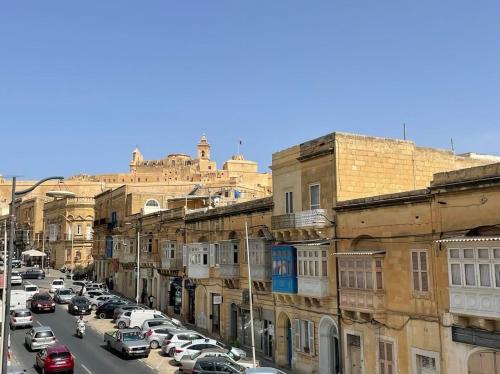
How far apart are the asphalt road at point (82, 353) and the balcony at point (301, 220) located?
10.3 meters

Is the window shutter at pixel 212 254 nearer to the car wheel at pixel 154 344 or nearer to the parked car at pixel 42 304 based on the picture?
the car wheel at pixel 154 344

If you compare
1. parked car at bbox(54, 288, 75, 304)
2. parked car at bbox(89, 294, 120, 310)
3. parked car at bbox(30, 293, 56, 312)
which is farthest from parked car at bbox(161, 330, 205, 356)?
parked car at bbox(54, 288, 75, 304)

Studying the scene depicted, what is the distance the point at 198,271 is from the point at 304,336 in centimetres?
1351

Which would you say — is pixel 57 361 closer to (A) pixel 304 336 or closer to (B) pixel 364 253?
(A) pixel 304 336

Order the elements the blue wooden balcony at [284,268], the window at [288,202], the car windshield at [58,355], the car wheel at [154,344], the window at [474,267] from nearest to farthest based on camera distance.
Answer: the window at [474,267]
the car windshield at [58,355]
the blue wooden balcony at [284,268]
the window at [288,202]
the car wheel at [154,344]

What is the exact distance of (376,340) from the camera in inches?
920

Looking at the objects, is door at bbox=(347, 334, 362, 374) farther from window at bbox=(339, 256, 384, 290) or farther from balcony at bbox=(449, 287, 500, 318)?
balcony at bbox=(449, 287, 500, 318)

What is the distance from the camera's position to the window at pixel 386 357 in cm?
2262

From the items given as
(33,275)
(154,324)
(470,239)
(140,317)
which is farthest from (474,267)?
(33,275)

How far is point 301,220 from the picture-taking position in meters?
27.5

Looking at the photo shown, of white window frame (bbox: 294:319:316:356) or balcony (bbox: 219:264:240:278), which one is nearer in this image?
white window frame (bbox: 294:319:316:356)

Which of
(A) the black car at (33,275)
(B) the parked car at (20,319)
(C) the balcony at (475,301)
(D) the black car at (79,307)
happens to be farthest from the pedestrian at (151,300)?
(C) the balcony at (475,301)

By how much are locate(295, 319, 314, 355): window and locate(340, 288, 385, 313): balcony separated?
3585 millimetres

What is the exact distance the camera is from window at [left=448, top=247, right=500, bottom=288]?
59.5ft
